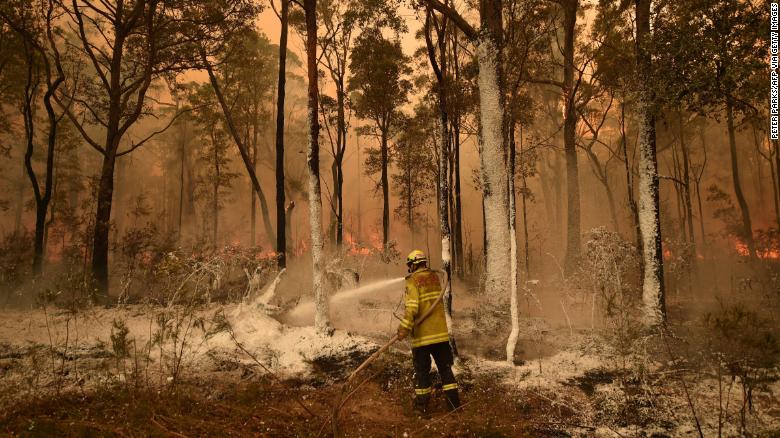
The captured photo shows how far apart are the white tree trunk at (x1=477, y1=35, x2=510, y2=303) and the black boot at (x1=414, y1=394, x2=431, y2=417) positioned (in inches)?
182

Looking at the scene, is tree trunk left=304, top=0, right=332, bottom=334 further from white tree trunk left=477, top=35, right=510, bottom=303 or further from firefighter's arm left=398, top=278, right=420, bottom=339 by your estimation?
white tree trunk left=477, top=35, right=510, bottom=303

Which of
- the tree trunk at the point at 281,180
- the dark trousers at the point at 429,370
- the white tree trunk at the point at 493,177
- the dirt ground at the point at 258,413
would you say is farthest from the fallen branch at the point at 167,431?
the tree trunk at the point at 281,180

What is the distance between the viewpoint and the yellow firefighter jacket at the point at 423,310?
5.35 meters

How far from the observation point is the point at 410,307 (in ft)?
17.6

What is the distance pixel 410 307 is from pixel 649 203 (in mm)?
6293

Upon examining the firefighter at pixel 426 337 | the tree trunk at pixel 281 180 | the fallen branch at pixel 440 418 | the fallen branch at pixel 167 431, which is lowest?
the fallen branch at pixel 440 418

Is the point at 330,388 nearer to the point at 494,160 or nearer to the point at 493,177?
the point at 493,177

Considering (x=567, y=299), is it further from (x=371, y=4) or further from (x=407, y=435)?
(x=371, y=4)

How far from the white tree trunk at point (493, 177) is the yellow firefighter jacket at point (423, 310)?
4.28 metres

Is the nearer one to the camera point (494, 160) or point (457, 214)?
point (494, 160)

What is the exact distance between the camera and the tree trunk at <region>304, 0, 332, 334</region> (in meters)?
7.67

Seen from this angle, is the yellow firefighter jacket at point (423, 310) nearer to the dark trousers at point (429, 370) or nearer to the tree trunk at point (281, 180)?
the dark trousers at point (429, 370)

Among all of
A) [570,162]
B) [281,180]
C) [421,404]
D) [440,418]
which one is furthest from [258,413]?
[570,162]

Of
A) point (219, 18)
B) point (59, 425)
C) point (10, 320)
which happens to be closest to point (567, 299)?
point (59, 425)
